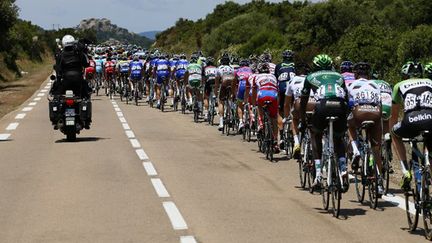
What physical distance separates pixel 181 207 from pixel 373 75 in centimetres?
431

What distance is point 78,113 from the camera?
18.2 meters

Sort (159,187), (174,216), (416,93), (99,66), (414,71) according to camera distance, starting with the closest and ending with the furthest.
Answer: (416,93) < (414,71) < (174,216) < (159,187) < (99,66)

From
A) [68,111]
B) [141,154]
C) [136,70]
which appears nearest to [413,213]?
[141,154]

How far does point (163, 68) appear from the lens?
94.3 ft

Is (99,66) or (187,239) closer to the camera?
(187,239)

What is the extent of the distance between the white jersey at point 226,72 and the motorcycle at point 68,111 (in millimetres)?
3418

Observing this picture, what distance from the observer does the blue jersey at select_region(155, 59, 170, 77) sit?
94.0ft

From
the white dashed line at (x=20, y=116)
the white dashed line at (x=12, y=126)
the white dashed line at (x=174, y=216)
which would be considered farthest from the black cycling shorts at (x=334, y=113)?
the white dashed line at (x=20, y=116)

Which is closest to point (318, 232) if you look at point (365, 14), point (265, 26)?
point (365, 14)

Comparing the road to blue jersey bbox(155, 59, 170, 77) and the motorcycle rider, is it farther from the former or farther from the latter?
blue jersey bbox(155, 59, 170, 77)

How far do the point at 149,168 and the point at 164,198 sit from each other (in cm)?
312

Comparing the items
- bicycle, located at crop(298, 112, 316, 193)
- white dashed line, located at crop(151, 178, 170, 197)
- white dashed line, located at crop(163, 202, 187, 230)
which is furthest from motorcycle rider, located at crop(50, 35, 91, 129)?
white dashed line, located at crop(163, 202, 187, 230)

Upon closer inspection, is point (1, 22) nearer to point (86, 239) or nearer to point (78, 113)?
point (78, 113)

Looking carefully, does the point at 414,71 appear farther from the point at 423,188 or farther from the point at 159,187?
the point at 159,187
